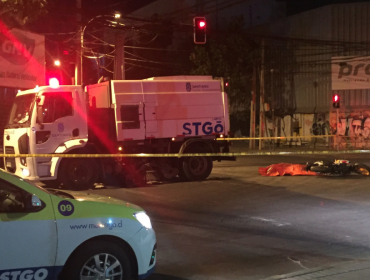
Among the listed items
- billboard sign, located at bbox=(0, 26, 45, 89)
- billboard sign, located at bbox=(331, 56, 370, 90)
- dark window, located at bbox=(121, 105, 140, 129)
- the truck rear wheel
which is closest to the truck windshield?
the truck rear wheel

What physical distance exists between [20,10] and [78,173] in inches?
198

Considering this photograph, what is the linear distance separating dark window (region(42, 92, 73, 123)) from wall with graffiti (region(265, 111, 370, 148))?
769 inches

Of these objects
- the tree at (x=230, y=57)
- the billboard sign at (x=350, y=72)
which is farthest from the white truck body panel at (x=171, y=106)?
the billboard sign at (x=350, y=72)

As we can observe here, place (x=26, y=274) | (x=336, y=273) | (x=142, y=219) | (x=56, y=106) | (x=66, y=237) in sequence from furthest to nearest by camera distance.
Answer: (x=56, y=106), (x=336, y=273), (x=142, y=219), (x=66, y=237), (x=26, y=274)

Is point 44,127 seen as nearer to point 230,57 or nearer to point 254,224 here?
point 254,224

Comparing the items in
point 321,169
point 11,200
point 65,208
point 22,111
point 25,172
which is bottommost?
point 321,169

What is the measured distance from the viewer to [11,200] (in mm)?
4762

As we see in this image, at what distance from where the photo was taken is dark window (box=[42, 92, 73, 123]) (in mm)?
12914

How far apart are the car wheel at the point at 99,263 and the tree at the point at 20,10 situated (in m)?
10.6

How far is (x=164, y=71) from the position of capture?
39.8 m

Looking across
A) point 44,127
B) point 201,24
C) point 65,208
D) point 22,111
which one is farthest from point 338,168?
point 65,208

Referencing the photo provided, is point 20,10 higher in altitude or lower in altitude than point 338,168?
higher

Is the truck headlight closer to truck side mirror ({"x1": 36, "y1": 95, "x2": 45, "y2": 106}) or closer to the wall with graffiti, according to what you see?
truck side mirror ({"x1": 36, "y1": 95, "x2": 45, "y2": 106})

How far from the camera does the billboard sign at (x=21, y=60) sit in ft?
63.7
